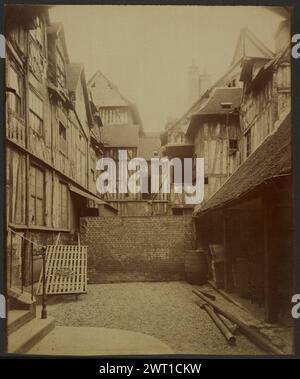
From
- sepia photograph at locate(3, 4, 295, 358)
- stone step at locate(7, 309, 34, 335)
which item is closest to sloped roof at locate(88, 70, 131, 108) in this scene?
sepia photograph at locate(3, 4, 295, 358)

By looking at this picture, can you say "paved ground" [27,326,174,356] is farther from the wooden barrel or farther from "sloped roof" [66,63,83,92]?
"sloped roof" [66,63,83,92]

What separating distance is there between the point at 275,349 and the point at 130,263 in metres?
3.28

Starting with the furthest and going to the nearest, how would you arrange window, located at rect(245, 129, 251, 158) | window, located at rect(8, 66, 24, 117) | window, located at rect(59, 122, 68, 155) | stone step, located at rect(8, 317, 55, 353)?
window, located at rect(245, 129, 251, 158) → window, located at rect(59, 122, 68, 155) → window, located at rect(8, 66, 24, 117) → stone step, located at rect(8, 317, 55, 353)

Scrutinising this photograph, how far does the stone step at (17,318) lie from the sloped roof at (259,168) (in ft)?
11.5

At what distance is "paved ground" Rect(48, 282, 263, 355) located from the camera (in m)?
6.66

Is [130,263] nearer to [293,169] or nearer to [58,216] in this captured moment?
[58,216]

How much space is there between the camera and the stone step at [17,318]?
6504mm

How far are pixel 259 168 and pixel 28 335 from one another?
14.7 ft

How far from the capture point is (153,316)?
708 cm

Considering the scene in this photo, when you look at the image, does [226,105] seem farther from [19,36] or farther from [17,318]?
[17,318]

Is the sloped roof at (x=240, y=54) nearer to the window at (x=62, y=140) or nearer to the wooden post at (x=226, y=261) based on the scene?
the window at (x=62, y=140)

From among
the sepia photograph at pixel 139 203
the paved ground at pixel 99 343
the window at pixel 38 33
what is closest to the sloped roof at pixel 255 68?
the sepia photograph at pixel 139 203

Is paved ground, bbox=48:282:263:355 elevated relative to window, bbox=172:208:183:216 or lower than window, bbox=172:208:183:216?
lower

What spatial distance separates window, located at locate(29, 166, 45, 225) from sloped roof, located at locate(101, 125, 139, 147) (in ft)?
4.49
